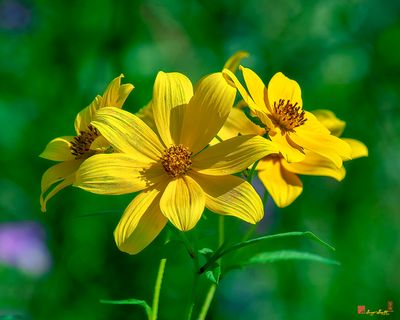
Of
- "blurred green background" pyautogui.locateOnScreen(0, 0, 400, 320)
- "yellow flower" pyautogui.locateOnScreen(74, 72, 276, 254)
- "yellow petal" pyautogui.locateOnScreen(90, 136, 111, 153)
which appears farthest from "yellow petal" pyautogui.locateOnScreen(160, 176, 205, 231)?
"blurred green background" pyautogui.locateOnScreen(0, 0, 400, 320)

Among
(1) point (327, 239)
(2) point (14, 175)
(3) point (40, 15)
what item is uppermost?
(3) point (40, 15)

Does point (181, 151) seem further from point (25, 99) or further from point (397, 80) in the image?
point (397, 80)

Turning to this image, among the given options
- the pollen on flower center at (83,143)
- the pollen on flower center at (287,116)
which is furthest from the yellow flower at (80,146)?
the pollen on flower center at (287,116)

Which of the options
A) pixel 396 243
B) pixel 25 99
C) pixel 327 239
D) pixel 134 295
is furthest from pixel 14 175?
pixel 396 243

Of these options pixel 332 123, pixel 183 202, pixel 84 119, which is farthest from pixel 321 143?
pixel 84 119

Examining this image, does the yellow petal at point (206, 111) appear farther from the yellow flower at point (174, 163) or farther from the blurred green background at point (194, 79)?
the blurred green background at point (194, 79)

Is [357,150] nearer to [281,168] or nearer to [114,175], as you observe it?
[281,168]
